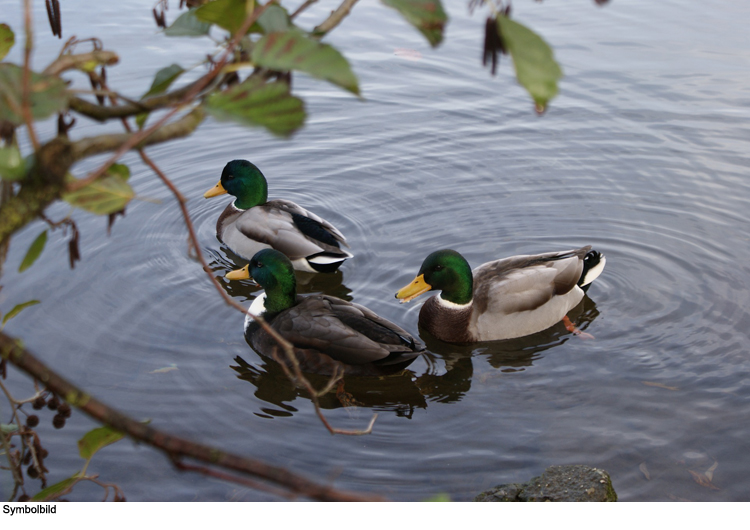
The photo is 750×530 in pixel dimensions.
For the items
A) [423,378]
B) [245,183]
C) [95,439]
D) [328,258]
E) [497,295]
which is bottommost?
[423,378]

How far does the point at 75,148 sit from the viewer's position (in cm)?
72

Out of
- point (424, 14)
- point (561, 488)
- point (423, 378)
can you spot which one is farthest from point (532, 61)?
point (423, 378)

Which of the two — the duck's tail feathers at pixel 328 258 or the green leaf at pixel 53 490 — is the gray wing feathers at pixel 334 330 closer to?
the duck's tail feathers at pixel 328 258

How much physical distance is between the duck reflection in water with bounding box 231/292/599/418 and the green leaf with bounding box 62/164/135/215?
407 centimetres

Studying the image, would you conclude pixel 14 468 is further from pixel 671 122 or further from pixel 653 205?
pixel 671 122

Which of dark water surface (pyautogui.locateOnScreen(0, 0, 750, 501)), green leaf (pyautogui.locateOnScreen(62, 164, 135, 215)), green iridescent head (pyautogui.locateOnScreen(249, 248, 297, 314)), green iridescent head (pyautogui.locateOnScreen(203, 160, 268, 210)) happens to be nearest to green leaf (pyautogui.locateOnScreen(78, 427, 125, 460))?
green leaf (pyautogui.locateOnScreen(62, 164, 135, 215))

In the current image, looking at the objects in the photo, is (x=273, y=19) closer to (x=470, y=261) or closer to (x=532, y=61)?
(x=532, y=61)

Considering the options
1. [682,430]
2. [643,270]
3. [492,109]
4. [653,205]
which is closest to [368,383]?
[682,430]

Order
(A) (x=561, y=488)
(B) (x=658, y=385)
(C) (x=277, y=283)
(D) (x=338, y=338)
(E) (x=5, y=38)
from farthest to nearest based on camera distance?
(C) (x=277, y=283) < (D) (x=338, y=338) < (B) (x=658, y=385) < (A) (x=561, y=488) < (E) (x=5, y=38)

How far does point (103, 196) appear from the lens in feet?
2.53

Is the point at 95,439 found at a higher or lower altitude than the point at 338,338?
higher

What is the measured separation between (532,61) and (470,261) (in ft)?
19.2

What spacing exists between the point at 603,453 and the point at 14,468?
143 inches

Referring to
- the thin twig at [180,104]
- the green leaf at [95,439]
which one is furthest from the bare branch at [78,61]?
the green leaf at [95,439]
